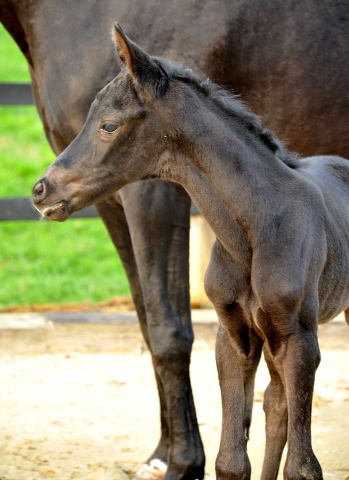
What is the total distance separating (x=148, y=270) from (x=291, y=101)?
1.01m

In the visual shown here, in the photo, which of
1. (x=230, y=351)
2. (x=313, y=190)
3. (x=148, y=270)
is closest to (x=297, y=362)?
(x=230, y=351)

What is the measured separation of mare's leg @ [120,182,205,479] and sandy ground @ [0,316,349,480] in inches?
9.7

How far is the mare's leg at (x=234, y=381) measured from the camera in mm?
2646

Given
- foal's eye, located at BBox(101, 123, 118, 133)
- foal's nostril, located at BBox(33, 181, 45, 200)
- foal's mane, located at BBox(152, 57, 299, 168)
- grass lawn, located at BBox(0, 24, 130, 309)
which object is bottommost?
grass lawn, located at BBox(0, 24, 130, 309)

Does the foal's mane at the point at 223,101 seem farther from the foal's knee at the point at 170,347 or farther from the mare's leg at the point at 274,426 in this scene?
the foal's knee at the point at 170,347

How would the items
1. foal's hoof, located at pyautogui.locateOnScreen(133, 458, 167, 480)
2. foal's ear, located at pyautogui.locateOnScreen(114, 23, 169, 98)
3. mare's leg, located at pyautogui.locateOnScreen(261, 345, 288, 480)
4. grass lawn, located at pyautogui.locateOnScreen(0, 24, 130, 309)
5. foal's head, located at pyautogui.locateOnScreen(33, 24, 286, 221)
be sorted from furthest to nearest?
grass lawn, located at pyautogui.locateOnScreen(0, 24, 130, 309)
foal's hoof, located at pyautogui.locateOnScreen(133, 458, 167, 480)
mare's leg, located at pyautogui.locateOnScreen(261, 345, 288, 480)
foal's head, located at pyautogui.locateOnScreen(33, 24, 286, 221)
foal's ear, located at pyautogui.locateOnScreen(114, 23, 169, 98)

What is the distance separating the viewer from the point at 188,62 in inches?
129

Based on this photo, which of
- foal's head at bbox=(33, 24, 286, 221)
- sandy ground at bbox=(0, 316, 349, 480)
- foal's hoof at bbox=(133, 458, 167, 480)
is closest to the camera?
foal's head at bbox=(33, 24, 286, 221)

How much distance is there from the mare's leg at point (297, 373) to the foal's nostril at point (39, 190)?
87 cm

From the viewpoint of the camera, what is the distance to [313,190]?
8.61 feet

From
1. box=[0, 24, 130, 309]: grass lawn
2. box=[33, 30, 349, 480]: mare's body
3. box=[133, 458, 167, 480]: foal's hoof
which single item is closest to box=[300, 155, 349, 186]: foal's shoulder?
box=[33, 30, 349, 480]: mare's body

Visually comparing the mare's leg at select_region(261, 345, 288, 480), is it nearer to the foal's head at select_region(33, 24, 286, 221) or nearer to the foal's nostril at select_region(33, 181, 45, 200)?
the foal's head at select_region(33, 24, 286, 221)

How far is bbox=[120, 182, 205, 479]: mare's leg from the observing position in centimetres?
319

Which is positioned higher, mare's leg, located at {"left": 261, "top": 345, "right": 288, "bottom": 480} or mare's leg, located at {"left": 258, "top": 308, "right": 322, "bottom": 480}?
mare's leg, located at {"left": 258, "top": 308, "right": 322, "bottom": 480}
